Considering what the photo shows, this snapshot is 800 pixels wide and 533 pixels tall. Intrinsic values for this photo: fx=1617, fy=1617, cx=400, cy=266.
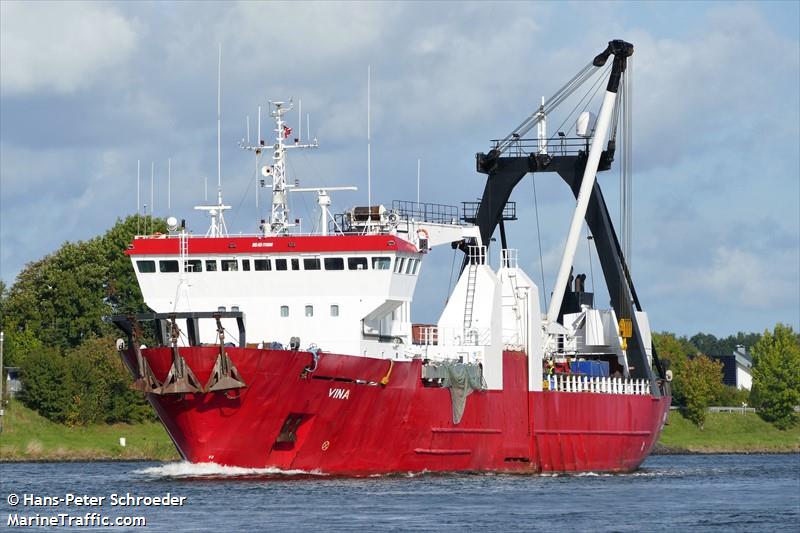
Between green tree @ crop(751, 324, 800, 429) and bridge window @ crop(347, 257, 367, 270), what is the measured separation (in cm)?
6500

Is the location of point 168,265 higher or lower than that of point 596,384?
higher

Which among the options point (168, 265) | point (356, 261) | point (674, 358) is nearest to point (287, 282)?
point (356, 261)

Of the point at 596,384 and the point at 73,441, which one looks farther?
the point at 73,441

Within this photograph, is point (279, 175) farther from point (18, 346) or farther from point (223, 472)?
point (18, 346)

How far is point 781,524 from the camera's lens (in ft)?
141

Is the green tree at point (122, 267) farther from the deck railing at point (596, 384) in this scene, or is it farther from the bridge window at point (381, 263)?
the bridge window at point (381, 263)

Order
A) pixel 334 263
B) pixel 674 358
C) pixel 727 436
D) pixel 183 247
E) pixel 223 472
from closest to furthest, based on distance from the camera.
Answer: pixel 223 472
pixel 334 263
pixel 183 247
pixel 727 436
pixel 674 358

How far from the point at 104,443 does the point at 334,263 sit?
31.3 m

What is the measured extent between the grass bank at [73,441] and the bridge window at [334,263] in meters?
26.7

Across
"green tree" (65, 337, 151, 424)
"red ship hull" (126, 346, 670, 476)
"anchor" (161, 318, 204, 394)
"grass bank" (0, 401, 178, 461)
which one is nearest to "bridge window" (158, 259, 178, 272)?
"red ship hull" (126, 346, 670, 476)

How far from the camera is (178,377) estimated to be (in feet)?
155

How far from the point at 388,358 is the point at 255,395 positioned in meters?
7.41

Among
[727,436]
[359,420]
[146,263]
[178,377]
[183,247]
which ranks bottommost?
[727,436]

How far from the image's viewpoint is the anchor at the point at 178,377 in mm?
47094
